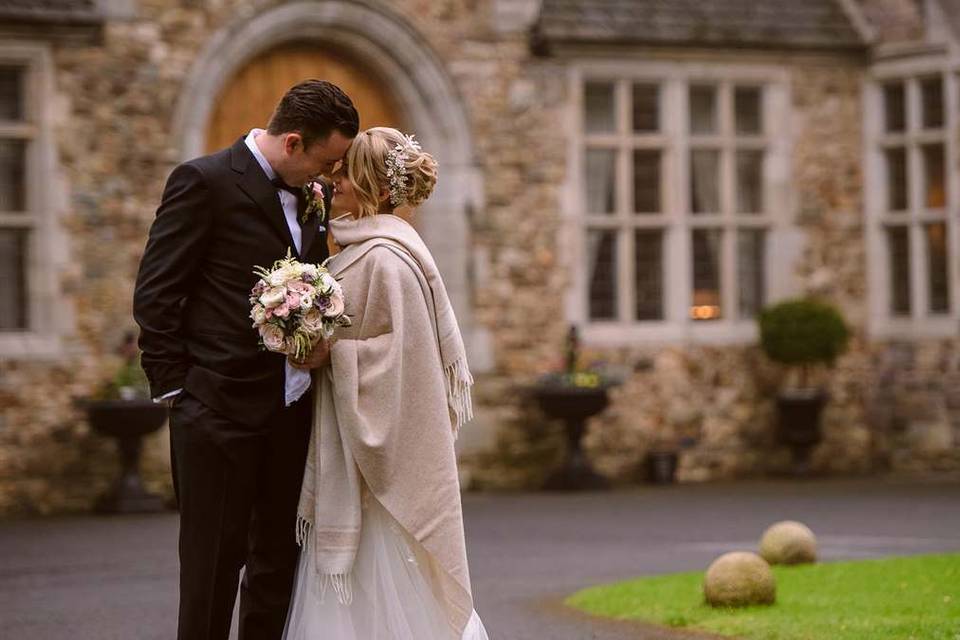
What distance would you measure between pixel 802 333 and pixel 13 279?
614cm

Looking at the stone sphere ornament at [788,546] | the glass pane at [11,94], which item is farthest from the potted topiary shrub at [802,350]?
the glass pane at [11,94]

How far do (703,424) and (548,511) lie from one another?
9.15ft

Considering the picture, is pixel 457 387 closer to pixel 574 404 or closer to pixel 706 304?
pixel 574 404

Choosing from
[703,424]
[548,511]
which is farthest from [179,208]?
[703,424]

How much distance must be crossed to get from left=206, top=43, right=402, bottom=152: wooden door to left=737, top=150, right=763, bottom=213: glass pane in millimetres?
3131

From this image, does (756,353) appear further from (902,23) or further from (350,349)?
(350,349)

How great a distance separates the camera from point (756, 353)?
15062mm

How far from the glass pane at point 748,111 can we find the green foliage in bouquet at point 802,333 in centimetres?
155

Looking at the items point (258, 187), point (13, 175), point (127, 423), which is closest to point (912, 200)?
point (127, 423)

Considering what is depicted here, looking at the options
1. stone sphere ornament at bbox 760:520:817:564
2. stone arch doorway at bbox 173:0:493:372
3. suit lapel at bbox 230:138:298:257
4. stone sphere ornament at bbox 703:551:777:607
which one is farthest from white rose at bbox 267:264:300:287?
stone arch doorway at bbox 173:0:493:372

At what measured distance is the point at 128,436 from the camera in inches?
479

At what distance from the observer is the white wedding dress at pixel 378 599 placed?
5.30 m

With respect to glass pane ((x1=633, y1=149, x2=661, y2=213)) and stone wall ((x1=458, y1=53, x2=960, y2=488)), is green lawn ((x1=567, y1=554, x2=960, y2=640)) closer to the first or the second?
stone wall ((x1=458, y1=53, x2=960, y2=488))

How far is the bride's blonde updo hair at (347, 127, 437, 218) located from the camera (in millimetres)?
5293
